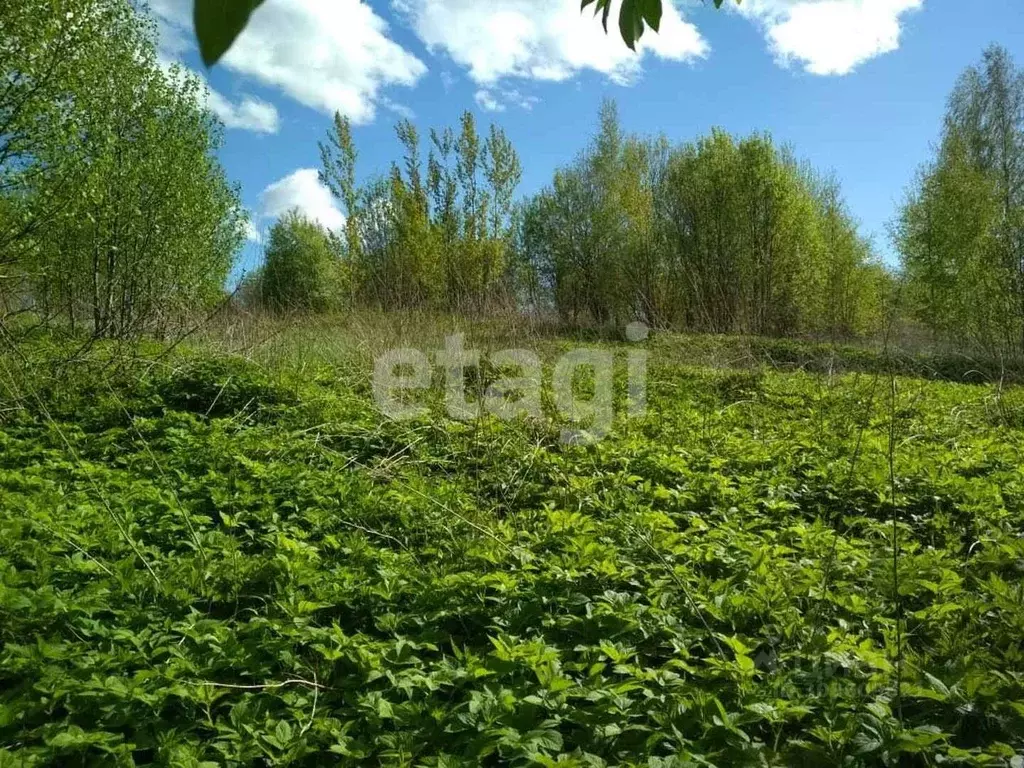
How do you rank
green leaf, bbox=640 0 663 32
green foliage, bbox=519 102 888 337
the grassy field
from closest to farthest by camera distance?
green leaf, bbox=640 0 663 32 → the grassy field → green foliage, bbox=519 102 888 337

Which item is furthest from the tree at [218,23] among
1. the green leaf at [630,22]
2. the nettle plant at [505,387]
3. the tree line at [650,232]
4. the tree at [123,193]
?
the tree line at [650,232]

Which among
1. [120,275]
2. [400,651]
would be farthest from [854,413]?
[120,275]

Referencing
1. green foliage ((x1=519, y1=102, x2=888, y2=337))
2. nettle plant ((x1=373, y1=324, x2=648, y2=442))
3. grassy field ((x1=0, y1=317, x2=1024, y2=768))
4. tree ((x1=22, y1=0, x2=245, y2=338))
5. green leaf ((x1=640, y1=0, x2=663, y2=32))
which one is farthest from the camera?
green foliage ((x1=519, y1=102, x2=888, y2=337))

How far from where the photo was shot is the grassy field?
155cm

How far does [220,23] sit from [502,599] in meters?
2.00

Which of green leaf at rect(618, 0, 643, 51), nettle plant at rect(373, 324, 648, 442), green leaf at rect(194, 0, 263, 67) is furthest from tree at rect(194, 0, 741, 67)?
nettle plant at rect(373, 324, 648, 442)

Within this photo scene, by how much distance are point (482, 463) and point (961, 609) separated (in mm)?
2536

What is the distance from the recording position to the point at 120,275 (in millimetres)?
9789

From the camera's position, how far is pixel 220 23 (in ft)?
1.38

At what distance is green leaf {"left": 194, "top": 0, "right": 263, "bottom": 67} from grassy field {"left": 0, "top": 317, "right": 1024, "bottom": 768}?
1397 mm

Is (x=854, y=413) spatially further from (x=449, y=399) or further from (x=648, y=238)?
(x=648, y=238)

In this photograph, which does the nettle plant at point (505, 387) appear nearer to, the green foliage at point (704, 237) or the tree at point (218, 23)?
the tree at point (218, 23)

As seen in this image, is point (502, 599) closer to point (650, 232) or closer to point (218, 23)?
point (218, 23)

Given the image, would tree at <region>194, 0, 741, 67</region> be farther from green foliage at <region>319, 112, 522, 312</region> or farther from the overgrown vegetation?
green foliage at <region>319, 112, 522, 312</region>
